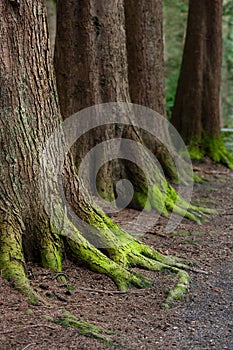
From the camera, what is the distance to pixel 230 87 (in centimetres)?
3247

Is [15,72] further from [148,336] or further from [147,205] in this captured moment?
[147,205]

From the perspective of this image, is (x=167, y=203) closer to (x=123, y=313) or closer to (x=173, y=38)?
(x=123, y=313)

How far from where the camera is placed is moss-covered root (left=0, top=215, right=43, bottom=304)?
5.52 meters

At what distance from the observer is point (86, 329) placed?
199 inches

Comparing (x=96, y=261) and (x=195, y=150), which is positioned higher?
(x=96, y=261)

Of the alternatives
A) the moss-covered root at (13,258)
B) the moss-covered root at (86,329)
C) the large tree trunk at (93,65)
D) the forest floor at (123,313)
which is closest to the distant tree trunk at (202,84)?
the large tree trunk at (93,65)

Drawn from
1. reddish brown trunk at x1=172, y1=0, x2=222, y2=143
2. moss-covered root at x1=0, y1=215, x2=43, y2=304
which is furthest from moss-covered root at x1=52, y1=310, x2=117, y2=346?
reddish brown trunk at x1=172, y1=0, x2=222, y2=143

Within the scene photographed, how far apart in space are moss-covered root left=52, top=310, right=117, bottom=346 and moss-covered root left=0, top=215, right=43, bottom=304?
0.39 m

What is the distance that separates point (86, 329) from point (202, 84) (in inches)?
400

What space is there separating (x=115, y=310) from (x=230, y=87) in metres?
28.1

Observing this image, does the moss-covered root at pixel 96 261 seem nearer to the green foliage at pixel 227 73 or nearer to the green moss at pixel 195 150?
the green moss at pixel 195 150

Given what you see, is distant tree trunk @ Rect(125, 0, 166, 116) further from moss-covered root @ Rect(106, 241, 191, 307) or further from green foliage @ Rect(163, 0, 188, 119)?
green foliage @ Rect(163, 0, 188, 119)

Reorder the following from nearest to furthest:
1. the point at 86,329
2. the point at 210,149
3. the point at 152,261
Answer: the point at 86,329
the point at 152,261
the point at 210,149

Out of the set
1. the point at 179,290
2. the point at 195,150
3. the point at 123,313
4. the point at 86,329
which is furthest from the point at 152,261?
the point at 195,150
